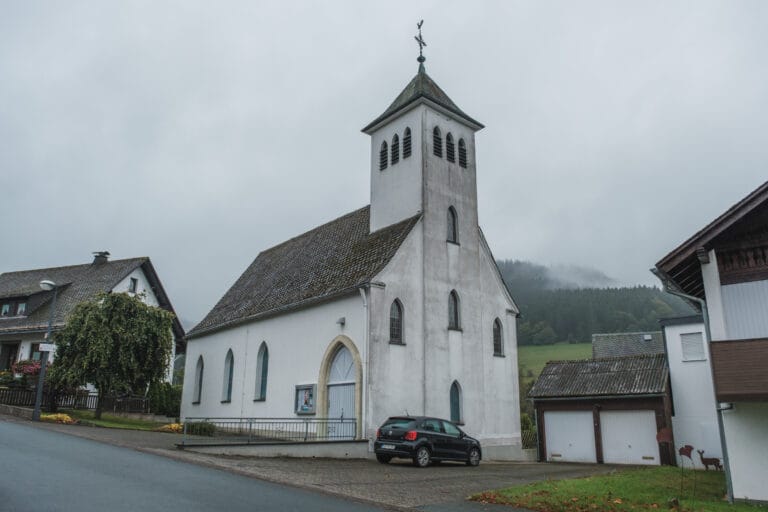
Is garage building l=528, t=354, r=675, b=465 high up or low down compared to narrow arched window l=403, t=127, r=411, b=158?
down

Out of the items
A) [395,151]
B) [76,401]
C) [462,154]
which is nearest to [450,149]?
[462,154]

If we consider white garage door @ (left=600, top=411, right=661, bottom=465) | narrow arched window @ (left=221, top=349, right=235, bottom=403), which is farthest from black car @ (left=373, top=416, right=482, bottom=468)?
narrow arched window @ (left=221, top=349, right=235, bottom=403)

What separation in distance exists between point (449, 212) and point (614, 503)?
53.5 feet

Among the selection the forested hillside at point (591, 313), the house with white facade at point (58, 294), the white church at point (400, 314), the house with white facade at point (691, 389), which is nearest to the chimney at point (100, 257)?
the house with white facade at point (58, 294)

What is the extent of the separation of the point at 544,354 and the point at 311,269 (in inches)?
2723

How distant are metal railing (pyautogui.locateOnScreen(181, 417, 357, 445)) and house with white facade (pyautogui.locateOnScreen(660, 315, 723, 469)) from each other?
48.3 feet

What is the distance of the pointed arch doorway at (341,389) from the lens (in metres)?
21.3

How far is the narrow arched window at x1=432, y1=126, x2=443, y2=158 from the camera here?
25984mm

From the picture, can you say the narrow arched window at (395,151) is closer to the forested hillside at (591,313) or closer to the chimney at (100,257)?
the chimney at (100,257)

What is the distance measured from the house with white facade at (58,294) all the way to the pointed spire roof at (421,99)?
63.9ft

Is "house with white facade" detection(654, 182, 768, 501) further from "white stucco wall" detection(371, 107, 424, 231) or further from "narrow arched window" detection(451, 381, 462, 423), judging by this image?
"white stucco wall" detection(371, 107, 424, 231)

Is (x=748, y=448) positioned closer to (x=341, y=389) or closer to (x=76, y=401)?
(x=341, y=389)

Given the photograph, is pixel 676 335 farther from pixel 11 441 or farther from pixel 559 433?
pixel 11 441

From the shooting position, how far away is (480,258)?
26766mm
